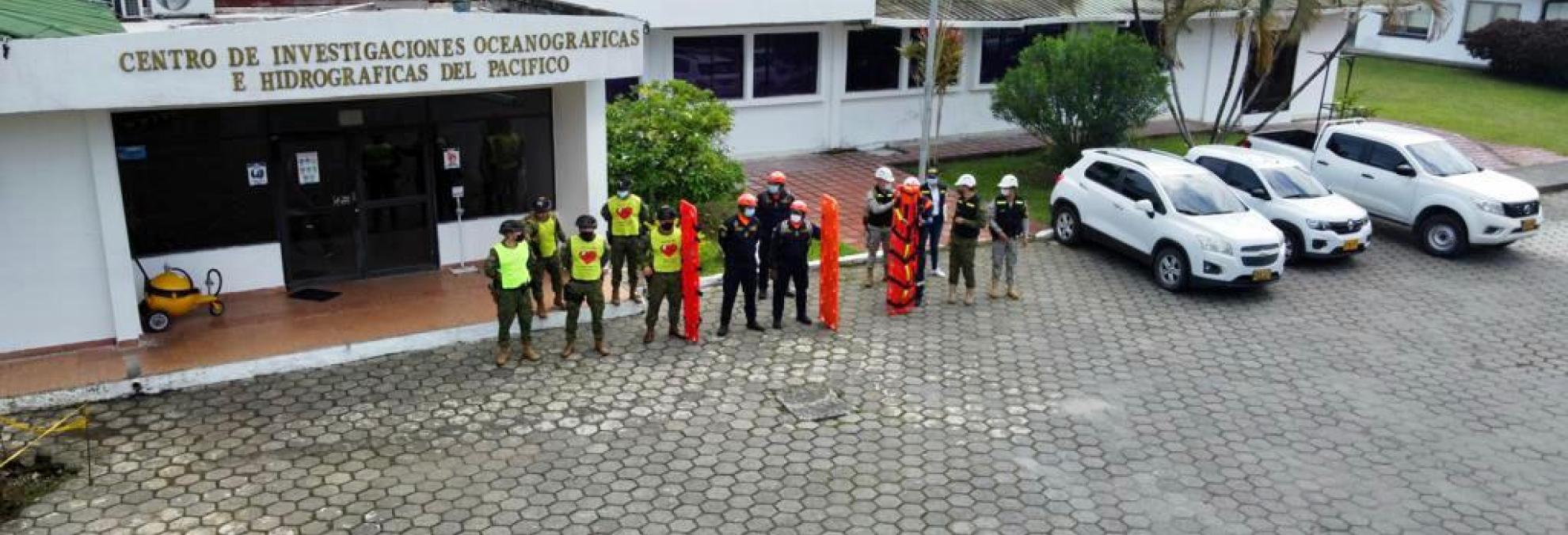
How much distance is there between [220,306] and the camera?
1271cm

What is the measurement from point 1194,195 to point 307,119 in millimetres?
10554

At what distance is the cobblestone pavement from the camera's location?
368 inches

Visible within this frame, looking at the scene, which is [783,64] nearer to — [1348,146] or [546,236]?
[1348,146]

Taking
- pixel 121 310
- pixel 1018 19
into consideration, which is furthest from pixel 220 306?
pixel 1018 19

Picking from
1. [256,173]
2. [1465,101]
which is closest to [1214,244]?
[256,173]

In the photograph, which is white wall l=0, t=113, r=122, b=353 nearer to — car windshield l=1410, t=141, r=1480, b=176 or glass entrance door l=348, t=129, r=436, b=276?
glass entrance door l=348, t=129, r=436, b=276

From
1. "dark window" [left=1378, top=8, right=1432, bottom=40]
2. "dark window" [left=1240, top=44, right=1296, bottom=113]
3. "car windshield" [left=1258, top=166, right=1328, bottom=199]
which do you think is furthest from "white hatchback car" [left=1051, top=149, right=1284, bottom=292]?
"dark window" [left=1378, top=8, right=1432, bottom=40]

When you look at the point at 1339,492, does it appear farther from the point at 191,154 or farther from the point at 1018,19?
the point at 1018,19

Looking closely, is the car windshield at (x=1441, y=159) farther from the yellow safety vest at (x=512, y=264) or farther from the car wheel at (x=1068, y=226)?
the yellow safety vest at (x=512, y=264)

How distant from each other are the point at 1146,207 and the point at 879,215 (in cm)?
352

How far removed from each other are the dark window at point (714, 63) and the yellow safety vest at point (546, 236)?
789 cm

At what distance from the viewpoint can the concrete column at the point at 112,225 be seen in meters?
11.3

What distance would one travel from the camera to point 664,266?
1248 cm

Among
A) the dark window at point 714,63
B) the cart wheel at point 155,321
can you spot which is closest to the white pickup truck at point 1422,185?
the dark window at point 714,63
